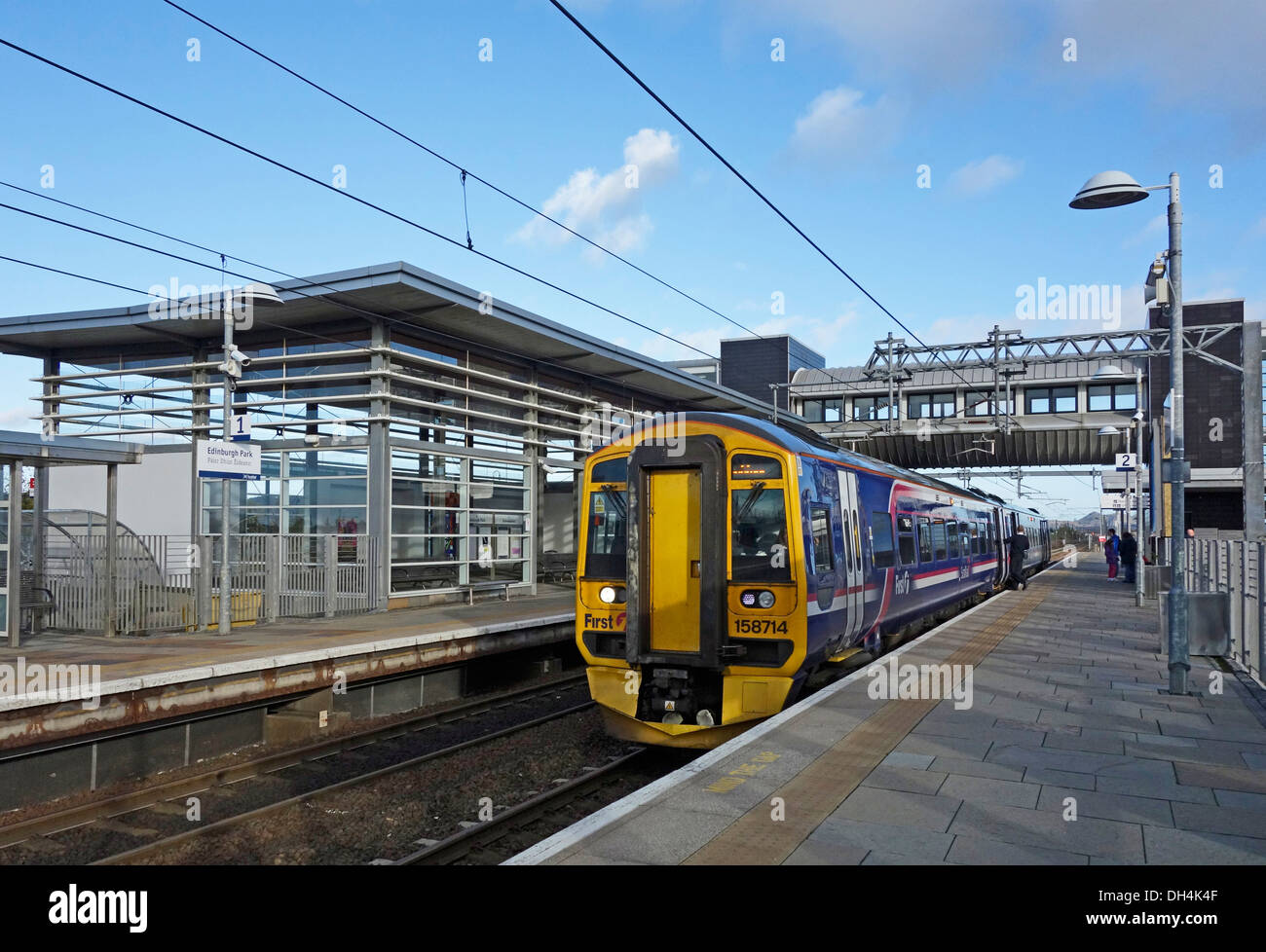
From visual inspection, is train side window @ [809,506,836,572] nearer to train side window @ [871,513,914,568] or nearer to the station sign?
train side window @ [871,513,914,568]

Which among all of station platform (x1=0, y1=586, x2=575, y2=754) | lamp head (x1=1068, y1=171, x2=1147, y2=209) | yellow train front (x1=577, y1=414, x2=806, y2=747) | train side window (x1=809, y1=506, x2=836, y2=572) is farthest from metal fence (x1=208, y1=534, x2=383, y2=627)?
lamp head (x1=1068, y1=171, x2=1147, y2=209)

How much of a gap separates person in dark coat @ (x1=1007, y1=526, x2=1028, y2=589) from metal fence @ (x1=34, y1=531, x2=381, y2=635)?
19354mm

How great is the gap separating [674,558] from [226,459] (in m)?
8.05

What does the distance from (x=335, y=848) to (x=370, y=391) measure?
12098mm

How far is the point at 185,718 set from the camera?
957cm

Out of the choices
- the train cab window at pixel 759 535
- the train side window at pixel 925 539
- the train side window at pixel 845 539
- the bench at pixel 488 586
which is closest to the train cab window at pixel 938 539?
the train side window at pixel 925 539

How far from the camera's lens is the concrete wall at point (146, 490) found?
19.3 m

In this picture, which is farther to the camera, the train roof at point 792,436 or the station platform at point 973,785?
the train roof at point 792,436

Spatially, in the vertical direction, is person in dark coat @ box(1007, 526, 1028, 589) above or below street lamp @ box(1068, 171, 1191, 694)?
below

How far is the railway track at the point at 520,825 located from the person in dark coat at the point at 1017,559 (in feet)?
72.9

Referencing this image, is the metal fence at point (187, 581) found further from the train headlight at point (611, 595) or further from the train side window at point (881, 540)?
the train side window at point (881, 540)

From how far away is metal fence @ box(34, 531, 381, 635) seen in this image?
1338 centimetres

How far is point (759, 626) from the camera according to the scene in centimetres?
849
